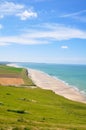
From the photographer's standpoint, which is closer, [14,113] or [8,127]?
[8,127]

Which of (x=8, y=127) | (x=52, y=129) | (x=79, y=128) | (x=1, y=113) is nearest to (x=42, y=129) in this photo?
(x=52, y=129)

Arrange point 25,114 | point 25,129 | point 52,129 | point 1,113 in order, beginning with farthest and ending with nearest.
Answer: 1. point 25,114
2. point 1,113
3. point 52,129
4. point 25,129

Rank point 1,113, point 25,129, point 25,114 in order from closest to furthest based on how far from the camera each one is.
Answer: point 25,129, point 1,113, point 25,114

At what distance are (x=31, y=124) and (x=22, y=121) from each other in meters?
1.45

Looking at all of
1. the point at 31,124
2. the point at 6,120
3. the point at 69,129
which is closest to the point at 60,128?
the point at 69,129

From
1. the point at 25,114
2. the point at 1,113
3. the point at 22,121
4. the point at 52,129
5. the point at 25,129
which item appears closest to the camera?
the point at 25,129

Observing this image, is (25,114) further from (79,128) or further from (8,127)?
(8,127)

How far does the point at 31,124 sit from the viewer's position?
102ft

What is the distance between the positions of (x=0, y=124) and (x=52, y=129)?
4.90 metres

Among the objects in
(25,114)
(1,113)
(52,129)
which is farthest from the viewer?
(25,114)

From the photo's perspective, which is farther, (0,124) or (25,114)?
(25,114)

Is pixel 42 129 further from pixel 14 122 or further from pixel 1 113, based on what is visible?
pixel 1 113

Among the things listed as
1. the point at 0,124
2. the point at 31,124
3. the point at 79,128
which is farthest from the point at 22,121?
the point at 79,128

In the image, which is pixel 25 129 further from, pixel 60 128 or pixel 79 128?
pixel 79 128
